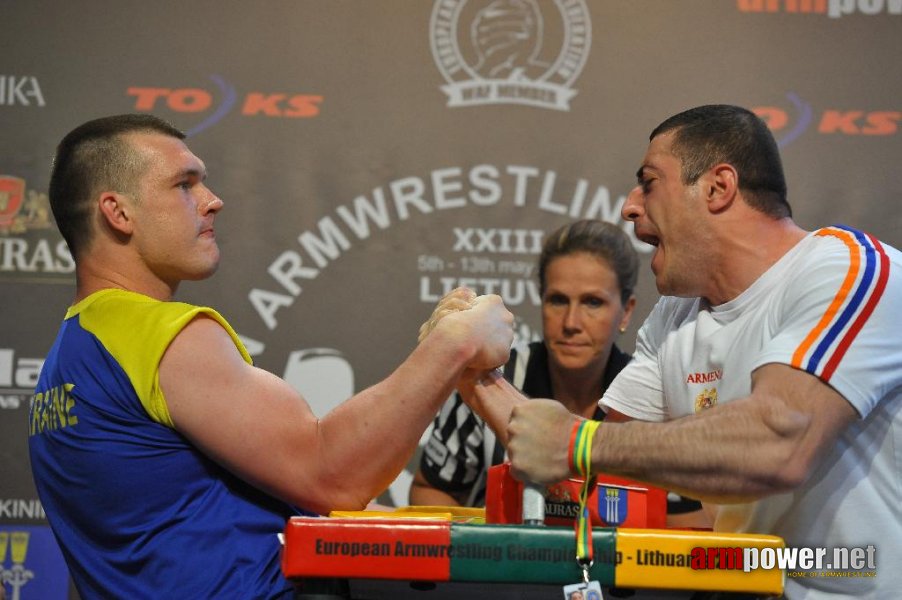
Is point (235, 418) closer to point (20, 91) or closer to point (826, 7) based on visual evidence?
point (20, 91)

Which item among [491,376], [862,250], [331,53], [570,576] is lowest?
[570,576]

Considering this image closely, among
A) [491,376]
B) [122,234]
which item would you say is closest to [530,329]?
[491,376]

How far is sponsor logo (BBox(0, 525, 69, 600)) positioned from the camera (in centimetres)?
311

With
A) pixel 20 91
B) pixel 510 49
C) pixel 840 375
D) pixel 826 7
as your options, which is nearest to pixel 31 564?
Answer: pixel 20 91

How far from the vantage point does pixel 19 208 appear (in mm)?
3207

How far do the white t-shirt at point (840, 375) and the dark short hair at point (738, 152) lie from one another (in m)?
0.15

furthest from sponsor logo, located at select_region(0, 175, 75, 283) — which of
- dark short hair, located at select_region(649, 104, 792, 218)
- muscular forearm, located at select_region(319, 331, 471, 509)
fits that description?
dark short hair, located at select_region(649, 104, 792, 218)

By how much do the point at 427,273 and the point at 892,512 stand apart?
175 centimetres

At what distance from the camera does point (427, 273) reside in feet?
10.6

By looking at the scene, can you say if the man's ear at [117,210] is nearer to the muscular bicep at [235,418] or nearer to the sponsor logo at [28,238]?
the muscular bicep at [235,418]

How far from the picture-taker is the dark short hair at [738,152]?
201 cm

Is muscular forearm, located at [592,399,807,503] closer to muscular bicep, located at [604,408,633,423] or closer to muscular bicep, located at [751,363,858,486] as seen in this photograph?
muscular bicep, located at [751,363,858,486]

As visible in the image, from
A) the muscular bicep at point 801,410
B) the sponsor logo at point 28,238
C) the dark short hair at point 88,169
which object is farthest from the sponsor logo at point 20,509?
the muscular bicep at point 801,410

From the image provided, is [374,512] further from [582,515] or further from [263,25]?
[263,25]
